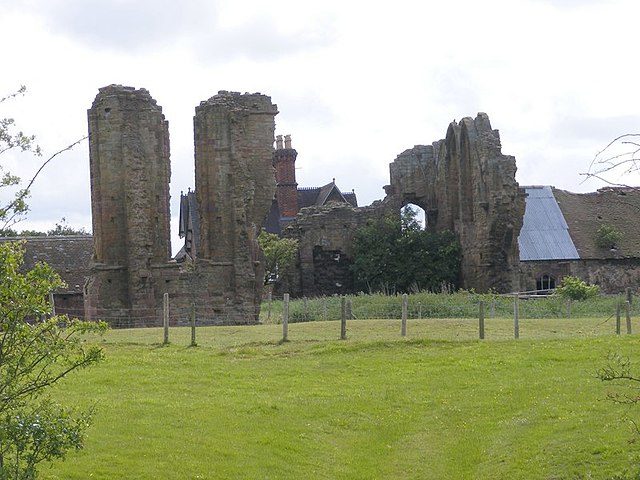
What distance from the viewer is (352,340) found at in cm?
2556

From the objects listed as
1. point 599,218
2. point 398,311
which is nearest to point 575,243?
point 599,218

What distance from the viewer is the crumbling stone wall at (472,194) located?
1811 inches

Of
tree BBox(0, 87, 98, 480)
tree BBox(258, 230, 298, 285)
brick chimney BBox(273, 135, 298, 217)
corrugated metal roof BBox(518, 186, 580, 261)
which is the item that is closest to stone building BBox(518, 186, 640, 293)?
corrugated metal roof BBox(518, 186, 580, 261)

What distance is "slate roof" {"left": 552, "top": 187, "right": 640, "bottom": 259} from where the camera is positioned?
167 feet

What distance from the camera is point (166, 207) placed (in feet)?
127

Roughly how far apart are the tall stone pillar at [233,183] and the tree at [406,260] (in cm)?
1138

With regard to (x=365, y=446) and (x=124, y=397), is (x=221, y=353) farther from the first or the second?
(x=365, y=446)

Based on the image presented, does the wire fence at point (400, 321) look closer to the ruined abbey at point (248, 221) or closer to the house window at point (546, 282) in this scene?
the ruined abbey at point (248, 221)

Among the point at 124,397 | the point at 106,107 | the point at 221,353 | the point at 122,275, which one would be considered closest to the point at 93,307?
the point at 122,275

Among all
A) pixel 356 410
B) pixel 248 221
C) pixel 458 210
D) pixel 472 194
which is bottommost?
pixel 356 410

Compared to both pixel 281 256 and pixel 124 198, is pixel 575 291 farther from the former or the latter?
pixel 281 256

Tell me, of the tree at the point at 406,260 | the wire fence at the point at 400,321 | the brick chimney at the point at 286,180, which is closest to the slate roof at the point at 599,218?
the tree at the point at 406,260

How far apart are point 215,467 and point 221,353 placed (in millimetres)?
9946

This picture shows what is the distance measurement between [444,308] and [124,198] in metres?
11.0
